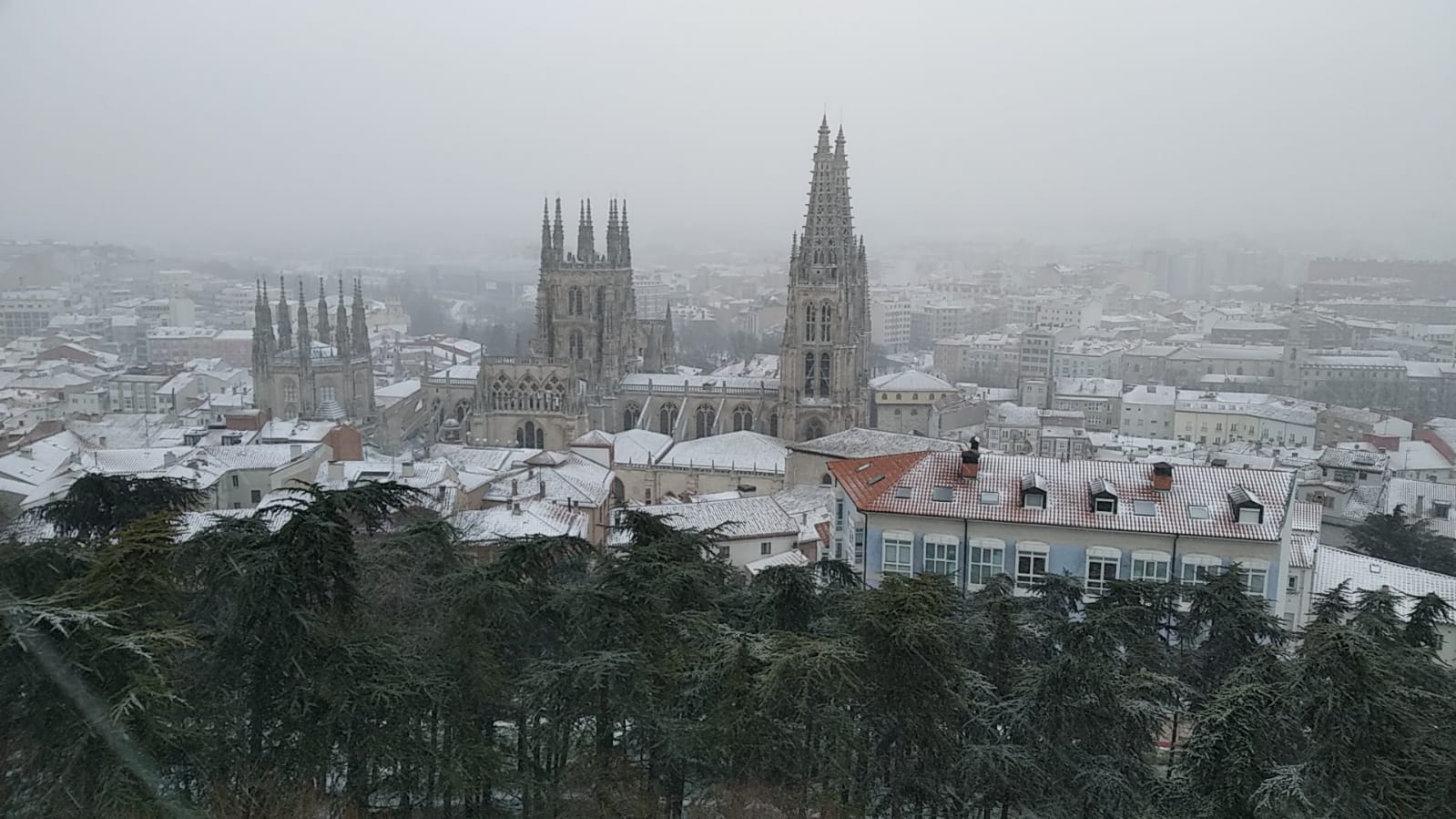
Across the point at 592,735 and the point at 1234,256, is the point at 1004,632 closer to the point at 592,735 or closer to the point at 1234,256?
the point at 592,735

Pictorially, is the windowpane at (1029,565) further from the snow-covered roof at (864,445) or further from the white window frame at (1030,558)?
the snow-covered roof at (864,445)

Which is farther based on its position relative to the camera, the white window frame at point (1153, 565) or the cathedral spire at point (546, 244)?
the cathedral spire at point (546, 244)

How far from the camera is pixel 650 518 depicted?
37.6ft

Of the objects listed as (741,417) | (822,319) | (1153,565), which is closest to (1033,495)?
(1153,565)

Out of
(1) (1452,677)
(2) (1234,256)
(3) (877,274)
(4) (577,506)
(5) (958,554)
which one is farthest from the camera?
(3) (877,274)

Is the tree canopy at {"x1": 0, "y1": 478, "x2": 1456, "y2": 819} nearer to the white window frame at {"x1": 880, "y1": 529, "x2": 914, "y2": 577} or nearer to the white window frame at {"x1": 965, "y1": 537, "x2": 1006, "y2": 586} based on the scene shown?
the white window frame at {"x1": 965, "y1": 537, "x2": 1006, "y2": 586}

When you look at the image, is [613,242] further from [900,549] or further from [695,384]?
[900,549]

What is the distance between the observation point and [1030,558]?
1379 centimetres

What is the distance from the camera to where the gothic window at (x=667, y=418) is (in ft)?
121

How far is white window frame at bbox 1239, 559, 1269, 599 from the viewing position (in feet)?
43.5

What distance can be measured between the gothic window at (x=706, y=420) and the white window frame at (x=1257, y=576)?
2396cm

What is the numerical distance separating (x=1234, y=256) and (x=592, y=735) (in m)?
84.3


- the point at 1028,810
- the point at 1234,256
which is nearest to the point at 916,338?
the point at 1234,256

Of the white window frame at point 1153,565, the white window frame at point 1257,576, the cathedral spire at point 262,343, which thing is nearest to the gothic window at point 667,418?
the cathedral spire at point 262,343
